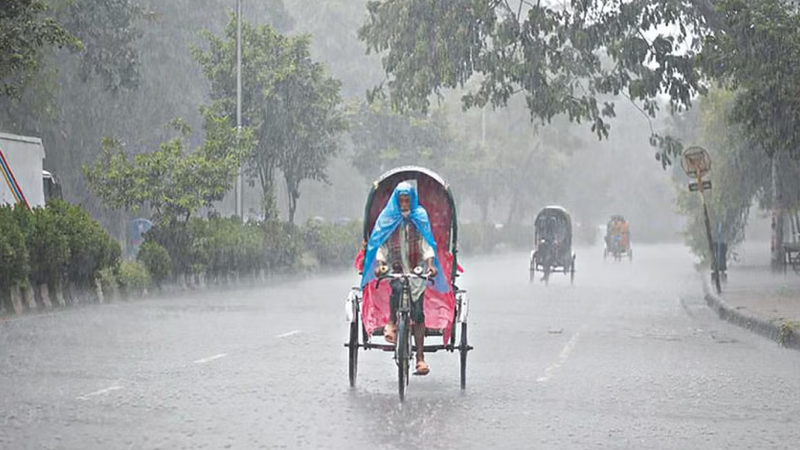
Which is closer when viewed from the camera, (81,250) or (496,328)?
(496,328)

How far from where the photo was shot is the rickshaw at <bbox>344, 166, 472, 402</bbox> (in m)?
11.7

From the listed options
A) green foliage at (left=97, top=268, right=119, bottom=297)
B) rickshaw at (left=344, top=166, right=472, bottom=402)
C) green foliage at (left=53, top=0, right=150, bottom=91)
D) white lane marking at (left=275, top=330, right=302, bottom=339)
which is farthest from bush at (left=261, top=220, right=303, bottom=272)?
rickshaw at (left=344, top=166, right=472, bottom=402)

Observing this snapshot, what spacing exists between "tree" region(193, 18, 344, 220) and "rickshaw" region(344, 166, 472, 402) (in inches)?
1063

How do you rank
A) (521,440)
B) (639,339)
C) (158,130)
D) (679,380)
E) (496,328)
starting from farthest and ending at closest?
(158,130) < (496,328) < (639,339) < (679,380) < (521,440)

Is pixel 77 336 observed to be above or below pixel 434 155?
below

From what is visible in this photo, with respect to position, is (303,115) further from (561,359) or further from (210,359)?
(210,359)

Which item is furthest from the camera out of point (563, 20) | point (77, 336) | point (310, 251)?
point (310, 251)

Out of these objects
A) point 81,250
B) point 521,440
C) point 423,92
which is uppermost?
point 423,92

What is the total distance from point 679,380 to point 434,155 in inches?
2026

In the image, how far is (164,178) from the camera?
103 ft

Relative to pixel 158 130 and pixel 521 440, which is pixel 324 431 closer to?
pixel 521 440

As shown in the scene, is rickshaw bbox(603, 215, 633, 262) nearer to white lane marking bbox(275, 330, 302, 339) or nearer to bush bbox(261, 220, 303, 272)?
bush bbox(261, 220, 303, 272)

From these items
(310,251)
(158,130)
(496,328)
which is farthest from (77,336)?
(158,130)

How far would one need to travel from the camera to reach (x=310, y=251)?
43500 mm
